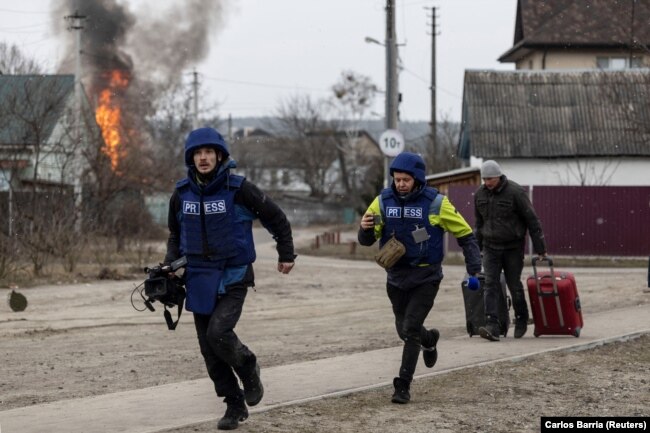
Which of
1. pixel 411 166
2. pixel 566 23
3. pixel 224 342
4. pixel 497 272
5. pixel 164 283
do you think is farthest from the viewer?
pixel 566 23

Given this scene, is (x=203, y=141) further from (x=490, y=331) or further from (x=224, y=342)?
(x=490, y=331)

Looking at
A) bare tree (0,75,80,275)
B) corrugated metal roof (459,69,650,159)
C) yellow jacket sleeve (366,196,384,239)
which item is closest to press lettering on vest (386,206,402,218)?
yellow jacket sleeve (366,196,384,239)

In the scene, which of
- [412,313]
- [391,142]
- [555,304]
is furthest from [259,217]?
[391,142]

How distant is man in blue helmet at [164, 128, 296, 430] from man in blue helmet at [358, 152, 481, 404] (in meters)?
1.38

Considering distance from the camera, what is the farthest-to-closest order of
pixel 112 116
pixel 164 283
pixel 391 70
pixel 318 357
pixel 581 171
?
pixel 112 116, pixel 581 171, pixel 391 70, pixel 318 357, pixel 164 283

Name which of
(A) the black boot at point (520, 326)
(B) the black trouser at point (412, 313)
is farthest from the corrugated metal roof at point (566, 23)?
(B) the black trouser at point (412, 313)

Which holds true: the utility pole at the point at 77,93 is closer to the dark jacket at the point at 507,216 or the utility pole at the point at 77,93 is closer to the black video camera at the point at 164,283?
the dark jacket at the point at 507,216

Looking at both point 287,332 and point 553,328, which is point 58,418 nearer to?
point 553,328

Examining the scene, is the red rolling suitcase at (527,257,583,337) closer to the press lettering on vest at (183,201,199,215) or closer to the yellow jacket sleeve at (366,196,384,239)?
the yellow jacket sleeve at (366,196,384,239)

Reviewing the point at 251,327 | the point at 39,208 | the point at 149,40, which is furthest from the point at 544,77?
the point at 251,327

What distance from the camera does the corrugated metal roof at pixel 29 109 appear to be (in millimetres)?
30298

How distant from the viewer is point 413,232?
8.85 metres

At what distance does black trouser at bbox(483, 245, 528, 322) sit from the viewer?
12383 millimetres

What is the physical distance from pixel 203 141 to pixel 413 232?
1.96 meters
